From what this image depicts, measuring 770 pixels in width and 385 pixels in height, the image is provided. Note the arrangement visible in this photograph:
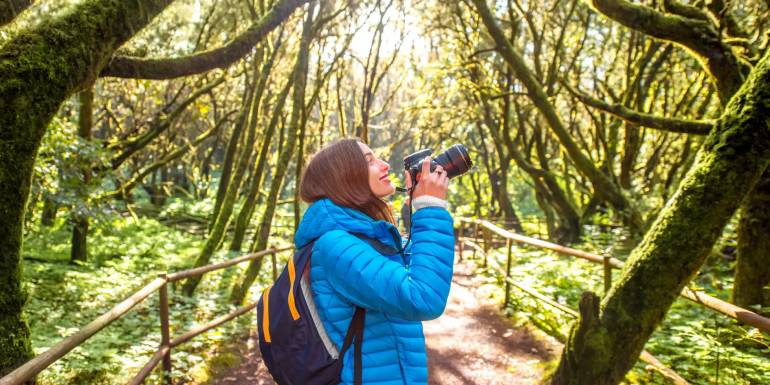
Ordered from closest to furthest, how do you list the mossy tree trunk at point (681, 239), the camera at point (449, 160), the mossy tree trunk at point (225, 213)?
the camera at point (449, 160) → the mossy tree trunk at point (681, 239) → the mossy tree trunk at point (225, 213)

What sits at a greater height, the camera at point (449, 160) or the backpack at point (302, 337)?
the camera at point (449, 160)

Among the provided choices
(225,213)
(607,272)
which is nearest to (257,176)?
(225,213)

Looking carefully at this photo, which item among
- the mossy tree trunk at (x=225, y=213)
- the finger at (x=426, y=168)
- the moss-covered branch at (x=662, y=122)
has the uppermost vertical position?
the moss-covered branch at (x=662, y=122)

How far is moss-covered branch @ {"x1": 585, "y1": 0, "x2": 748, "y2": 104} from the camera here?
177 inches

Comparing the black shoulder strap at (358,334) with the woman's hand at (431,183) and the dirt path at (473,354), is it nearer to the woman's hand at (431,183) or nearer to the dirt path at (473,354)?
the woman's hand at (431,183)

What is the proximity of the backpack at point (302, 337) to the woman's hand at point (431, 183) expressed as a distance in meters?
0.22

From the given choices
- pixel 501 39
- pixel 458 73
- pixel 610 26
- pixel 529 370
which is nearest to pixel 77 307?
pixel 529 370

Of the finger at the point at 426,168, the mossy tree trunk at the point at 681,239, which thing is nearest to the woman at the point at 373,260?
the finger at the point at 426,168

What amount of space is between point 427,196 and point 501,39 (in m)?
6.48

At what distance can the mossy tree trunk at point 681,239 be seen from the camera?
2.83 metres

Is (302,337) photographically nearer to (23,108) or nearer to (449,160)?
(449,160)

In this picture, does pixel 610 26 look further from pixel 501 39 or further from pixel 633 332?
pixel 633 332

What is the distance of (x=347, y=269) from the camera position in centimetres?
148

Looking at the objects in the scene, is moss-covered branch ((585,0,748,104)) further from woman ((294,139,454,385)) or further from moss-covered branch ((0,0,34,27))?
moss-covered branch ((0,0,34,27))
